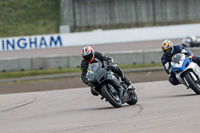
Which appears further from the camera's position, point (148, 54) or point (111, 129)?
point (148, 54)

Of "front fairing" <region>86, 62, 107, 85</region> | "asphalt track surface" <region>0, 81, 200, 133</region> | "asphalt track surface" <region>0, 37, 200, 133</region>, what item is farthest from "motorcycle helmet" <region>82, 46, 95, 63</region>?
"asphalt track surface" <region>0, 81, 200, 133</region>

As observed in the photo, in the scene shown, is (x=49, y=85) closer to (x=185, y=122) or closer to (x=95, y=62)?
(x=95, y=62)

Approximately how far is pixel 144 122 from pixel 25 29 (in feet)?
134

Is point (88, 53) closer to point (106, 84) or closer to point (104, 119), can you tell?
point (106, 84)

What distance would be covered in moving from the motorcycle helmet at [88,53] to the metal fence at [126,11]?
3714 cm

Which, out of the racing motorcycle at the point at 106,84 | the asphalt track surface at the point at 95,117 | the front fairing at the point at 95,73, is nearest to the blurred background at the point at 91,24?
the asphalt track surface at the point at 95,117

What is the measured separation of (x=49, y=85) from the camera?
62.1 feet

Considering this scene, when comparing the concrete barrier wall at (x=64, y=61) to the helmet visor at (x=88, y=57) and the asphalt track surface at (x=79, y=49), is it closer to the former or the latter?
the asphalt track surface at (x=79, y=49)

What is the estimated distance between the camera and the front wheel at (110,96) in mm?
9266

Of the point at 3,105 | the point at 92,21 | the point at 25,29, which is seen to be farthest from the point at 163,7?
the point at 3,105

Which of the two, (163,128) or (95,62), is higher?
(95,62)

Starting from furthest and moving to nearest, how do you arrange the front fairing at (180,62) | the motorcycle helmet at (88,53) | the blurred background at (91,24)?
the blurred background at (91,24) < the front fairing at (180,62) < the motorcycle helmet at (88,53)

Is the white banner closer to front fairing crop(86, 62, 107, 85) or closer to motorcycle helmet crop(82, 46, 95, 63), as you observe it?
motorcycle helmet crop(82, 46, 95, 63)

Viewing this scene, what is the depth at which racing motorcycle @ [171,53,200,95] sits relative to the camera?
1076 centimetres
